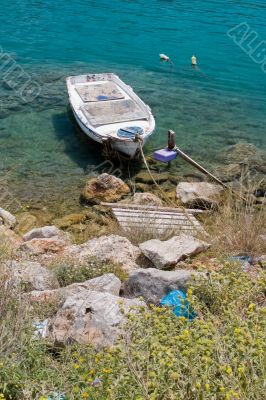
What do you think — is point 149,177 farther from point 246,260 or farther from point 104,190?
point 246,260

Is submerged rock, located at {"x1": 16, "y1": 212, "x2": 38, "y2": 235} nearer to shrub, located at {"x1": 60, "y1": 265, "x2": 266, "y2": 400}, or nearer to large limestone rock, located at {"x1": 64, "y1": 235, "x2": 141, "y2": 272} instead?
large limestone rock, located at {"x1": 64, "y1": 235, "x2": 141, "y2": 272}

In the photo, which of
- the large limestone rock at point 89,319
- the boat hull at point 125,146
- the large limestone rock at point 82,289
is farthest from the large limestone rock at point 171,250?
the boat hull at point 125,146

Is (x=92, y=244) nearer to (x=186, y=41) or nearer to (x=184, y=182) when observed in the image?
(x=184, y=182)

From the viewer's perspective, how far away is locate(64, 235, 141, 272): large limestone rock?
281 inches

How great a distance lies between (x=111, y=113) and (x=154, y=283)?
8.69m

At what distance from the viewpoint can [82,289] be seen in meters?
5.73

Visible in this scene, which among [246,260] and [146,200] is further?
[146,200]

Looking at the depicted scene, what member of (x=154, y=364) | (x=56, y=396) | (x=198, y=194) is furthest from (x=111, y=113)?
(x=154, y=364)

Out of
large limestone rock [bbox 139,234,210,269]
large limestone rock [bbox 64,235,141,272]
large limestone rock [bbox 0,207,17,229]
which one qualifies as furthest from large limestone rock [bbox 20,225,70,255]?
large limestone rock [bbox 139,234,210,269]

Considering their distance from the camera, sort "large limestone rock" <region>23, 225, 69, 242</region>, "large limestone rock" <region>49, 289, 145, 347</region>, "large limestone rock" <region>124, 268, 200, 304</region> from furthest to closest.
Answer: "large limestone rock" <region>23, 225, 69, 242</region> → "large limestone rock" <region>124, 268, 200, 304</region> → "large limestone rock" <region>49, 289, 145, 347</region>

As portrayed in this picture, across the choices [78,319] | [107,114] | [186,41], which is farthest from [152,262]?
[186,41]

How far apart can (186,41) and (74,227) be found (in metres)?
18.3

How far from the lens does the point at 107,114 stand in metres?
13.7

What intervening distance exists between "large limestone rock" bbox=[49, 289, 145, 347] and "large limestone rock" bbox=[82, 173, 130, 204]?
589 centimetres
